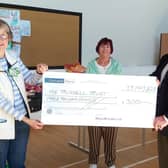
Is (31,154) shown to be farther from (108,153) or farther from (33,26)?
(33,26)

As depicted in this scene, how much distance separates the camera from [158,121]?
6.70ft

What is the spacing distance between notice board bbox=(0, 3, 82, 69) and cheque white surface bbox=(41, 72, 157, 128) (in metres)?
2.38

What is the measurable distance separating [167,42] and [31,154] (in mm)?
3556

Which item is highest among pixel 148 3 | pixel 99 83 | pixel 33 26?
pixel 148 3

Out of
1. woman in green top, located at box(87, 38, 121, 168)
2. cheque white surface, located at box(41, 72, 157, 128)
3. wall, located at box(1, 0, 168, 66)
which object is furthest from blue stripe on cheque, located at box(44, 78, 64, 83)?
wall, located at box(1, 0, 168, 66)

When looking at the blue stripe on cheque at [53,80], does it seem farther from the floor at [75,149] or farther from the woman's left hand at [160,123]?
the floor at [75,149]

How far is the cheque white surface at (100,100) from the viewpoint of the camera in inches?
81.8

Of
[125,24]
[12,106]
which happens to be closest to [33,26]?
[125,24]

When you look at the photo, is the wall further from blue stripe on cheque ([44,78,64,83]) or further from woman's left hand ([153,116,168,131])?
woman's left hand ([153,116,168,131])

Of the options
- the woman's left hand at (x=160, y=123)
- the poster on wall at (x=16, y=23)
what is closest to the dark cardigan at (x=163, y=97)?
the woman's left hand at (x=160, y=123)

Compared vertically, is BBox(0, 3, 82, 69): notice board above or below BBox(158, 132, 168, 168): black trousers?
above

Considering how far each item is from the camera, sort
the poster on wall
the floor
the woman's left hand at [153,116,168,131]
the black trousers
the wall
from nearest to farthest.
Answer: the woman's left hand at [153,116,168,131] < the black trousers < the floor < the poster on wall < the wall

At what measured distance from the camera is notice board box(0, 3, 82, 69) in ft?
14.3

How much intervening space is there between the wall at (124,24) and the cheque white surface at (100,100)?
99.4 inches
